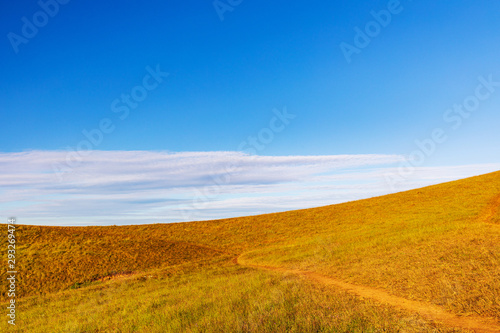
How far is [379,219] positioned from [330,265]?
25415 mm

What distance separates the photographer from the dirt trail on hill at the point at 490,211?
29.1m

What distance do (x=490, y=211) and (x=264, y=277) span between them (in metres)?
28.0

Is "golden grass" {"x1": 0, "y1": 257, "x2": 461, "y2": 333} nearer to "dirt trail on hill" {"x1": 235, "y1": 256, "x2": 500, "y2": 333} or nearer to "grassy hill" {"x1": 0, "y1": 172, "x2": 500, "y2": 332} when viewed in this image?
"grassy hill" {"x1": 0, "y1": 172, "x2": 500, "y2": 332}

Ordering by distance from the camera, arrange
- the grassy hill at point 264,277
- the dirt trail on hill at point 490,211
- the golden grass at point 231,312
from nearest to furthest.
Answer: the golden grass at point 231,312, the grassy hill at point 264,277, the dirt trail on hill at point 490,211

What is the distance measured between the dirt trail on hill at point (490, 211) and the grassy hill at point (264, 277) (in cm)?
16

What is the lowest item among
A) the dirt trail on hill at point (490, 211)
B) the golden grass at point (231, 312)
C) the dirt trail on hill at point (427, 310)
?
the dirt trail on hill at point (427, 310)

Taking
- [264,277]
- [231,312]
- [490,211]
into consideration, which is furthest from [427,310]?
[490,211]

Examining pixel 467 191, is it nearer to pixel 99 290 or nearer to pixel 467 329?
pixel 467 329

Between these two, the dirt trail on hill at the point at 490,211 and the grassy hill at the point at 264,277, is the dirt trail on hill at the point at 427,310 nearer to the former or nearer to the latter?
the grassy hill at the point at 264,277

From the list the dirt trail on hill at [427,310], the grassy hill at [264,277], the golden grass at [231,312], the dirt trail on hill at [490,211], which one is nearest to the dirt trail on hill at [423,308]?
the dirt trail on hill at [427,310]

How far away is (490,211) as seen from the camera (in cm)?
3269

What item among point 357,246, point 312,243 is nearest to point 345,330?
point 357,246

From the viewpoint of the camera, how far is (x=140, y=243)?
3738 cm

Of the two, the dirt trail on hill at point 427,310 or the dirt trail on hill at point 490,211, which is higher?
the dirt trail on hill at point 490,211
